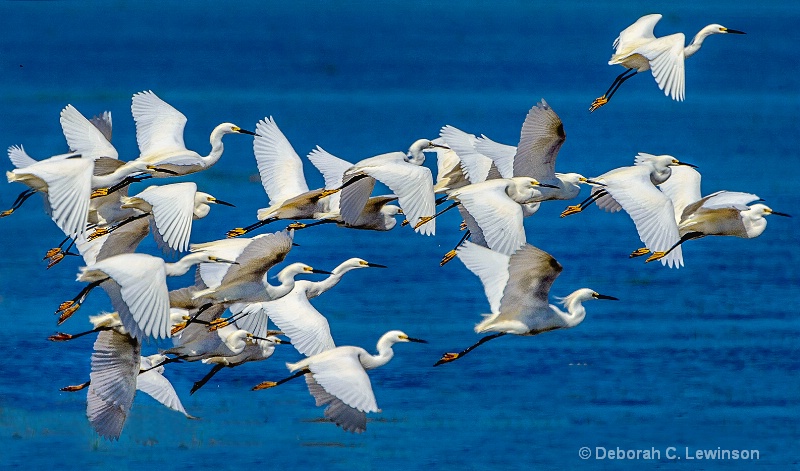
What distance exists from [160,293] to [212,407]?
77.4 inches

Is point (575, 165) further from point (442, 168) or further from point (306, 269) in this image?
point (306, 269)

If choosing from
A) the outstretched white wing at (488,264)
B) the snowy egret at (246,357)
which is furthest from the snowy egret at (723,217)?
the snowy egret at (246,357)

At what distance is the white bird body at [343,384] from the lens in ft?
24.6

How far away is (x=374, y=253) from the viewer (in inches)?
453

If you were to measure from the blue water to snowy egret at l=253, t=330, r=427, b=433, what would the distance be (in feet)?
1.80

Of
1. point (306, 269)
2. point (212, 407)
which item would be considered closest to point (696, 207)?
point (306, 269)

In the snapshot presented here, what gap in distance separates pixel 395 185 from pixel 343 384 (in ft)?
4.27

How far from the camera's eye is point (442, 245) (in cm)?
1173

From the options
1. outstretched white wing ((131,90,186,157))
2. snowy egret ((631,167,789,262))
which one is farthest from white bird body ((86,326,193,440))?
snowy egret ((631,167,789,262))

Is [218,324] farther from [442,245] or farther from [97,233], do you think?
[442,245]

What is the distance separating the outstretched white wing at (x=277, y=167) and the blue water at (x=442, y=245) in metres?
1.02

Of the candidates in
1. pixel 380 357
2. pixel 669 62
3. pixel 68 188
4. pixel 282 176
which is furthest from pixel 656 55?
pixel 68 188

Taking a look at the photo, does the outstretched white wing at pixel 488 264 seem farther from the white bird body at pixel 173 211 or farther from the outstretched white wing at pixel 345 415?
the white bird body at pixel 173 211

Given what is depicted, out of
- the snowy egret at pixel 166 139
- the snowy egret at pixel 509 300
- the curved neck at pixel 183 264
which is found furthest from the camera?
the snowy egret at pixel 166 139
